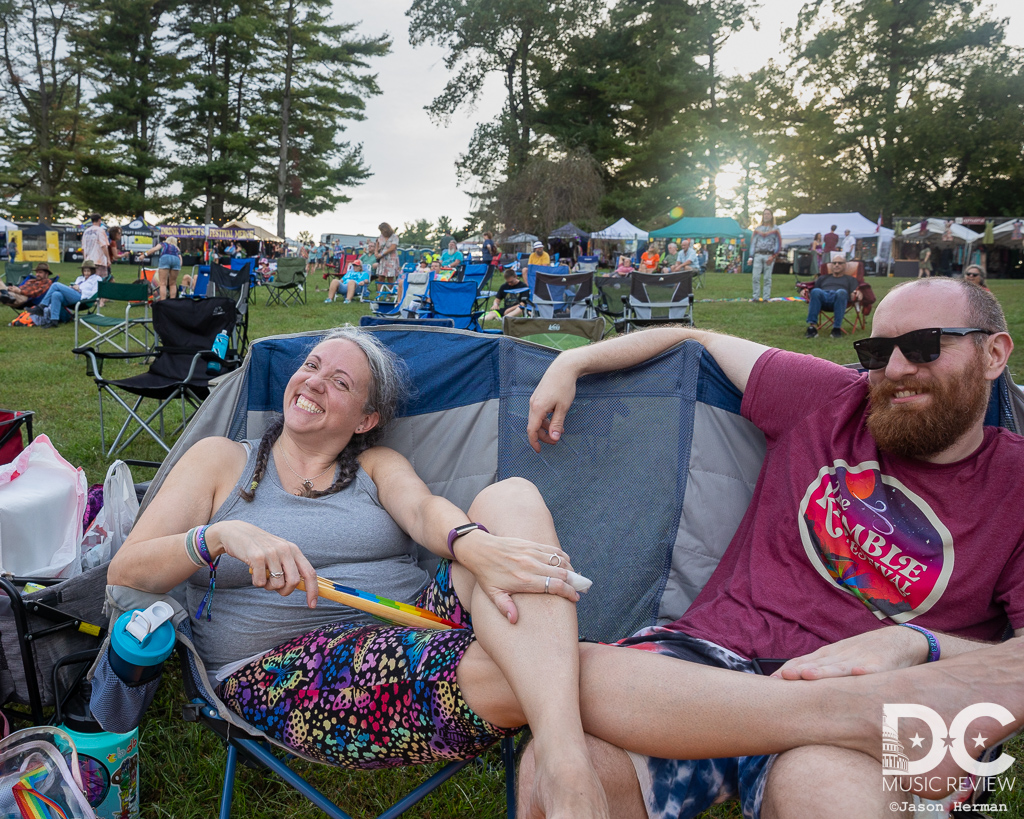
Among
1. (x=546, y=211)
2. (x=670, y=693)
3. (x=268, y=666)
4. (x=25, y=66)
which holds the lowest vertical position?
(x=268, y=666)

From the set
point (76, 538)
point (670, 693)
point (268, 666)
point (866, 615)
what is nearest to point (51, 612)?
point (76, 538)

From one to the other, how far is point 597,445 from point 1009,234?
31007 millimetres

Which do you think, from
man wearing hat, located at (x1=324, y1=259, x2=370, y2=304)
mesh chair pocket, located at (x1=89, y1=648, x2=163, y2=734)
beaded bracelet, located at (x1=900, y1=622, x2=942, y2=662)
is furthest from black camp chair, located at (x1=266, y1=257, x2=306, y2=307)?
beaded bracelet, located at (x1=900, y1=622, x2=942, y2=662)

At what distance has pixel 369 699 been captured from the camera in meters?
1.46

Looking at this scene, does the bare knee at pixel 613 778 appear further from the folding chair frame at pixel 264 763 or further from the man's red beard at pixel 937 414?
the man's red beard at pixel 937 414

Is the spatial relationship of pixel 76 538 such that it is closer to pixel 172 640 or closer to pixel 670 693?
pixel 172 640

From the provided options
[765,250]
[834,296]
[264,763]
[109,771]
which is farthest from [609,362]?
[765,250]

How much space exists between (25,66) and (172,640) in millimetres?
38474

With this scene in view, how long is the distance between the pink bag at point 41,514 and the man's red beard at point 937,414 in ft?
7.40

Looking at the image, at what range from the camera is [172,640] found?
1543 millimetres

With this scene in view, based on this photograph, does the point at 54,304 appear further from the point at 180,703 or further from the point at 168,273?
the point at 180,703

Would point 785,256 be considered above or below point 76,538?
above

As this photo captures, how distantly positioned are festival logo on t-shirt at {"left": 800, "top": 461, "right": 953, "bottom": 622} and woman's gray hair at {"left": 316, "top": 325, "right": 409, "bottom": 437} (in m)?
1.18

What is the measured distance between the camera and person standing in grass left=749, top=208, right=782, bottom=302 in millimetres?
13125
